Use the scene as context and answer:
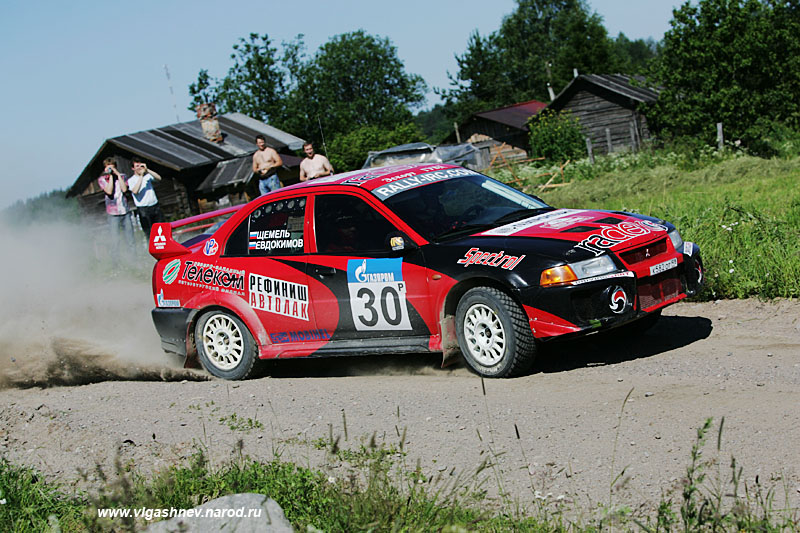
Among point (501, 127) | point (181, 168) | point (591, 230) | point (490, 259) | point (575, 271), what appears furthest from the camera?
point (501, 127)

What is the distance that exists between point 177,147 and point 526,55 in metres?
71.4

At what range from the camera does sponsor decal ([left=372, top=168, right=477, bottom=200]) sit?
7508 mm

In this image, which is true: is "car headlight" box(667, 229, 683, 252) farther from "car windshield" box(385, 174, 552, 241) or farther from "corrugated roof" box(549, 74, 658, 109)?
"corrugated roof" box(549, 74, 658, 109)

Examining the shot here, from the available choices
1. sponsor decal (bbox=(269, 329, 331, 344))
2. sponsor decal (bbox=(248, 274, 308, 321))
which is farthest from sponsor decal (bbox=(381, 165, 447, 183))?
sponsor decal (bbox=(269, 329, 331, 344))

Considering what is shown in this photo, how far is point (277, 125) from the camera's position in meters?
78.2

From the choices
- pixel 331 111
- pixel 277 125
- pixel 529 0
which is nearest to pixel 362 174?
pixel 277 125

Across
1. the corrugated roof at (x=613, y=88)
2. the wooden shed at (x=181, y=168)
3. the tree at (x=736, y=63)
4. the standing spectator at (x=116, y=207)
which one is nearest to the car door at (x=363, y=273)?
the standing spectator at (x=116, y=207)

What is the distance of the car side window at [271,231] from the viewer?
7844 millimetres

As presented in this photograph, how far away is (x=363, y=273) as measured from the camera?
286 inches

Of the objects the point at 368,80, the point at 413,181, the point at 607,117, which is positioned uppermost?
the point at 368,80

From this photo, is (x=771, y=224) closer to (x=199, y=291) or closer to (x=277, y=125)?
(x=199, y=291)

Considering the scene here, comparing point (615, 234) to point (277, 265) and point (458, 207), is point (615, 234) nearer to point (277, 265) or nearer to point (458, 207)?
point (458, 207)

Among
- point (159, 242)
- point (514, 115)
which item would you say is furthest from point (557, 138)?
point (159, 242)

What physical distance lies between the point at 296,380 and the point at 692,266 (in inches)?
140
